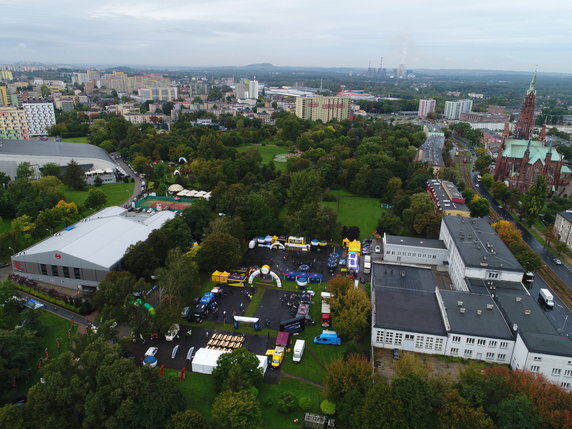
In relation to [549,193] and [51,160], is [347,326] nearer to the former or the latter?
[549,193]

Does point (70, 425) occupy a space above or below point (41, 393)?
below

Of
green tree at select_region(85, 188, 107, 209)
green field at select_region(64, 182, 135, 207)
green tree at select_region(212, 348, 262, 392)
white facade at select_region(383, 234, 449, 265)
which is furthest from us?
green field at select_region(64, 182, 135, 207)

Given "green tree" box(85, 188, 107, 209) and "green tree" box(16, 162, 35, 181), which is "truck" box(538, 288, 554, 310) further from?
"green tree" box(16, 162, 35, 181)

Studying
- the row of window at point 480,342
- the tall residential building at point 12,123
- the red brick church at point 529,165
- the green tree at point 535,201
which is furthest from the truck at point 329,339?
the tall residential building at point 12,123

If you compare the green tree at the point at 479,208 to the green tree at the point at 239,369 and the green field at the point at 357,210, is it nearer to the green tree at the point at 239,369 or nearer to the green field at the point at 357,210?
the green field at the point at 357,210

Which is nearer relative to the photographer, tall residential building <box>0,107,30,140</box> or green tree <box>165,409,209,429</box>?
green tree <box>165,409,209,429</box>

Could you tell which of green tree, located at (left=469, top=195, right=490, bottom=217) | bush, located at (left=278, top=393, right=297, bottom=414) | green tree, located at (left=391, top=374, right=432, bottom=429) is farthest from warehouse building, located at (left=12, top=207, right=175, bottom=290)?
green tree, located at (left=469, top=195, right=490, bottom=217)

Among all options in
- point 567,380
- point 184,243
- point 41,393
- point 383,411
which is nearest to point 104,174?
point 184,243
